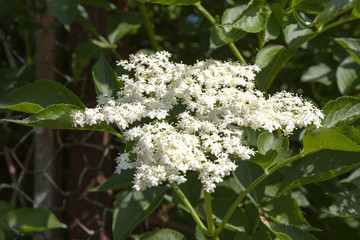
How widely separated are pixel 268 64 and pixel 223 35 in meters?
0.12

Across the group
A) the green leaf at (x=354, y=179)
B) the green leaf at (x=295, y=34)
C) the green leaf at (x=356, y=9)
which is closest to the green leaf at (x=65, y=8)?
the green leaf at (x=295, y=34)

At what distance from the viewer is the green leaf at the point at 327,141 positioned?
657 millimetres

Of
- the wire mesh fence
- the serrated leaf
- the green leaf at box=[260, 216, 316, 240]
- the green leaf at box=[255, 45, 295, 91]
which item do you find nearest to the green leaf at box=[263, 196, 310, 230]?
the green leaf at box=[260, 216, 316, 240]

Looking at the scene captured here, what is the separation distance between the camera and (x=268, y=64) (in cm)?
89

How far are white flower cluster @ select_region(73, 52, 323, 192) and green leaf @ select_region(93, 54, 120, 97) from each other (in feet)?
A: 0.14

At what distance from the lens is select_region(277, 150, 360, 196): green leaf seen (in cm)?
79

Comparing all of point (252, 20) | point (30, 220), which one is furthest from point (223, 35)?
point (30, 220)

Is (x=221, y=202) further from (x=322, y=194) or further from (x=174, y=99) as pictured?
(x=322, y=194)

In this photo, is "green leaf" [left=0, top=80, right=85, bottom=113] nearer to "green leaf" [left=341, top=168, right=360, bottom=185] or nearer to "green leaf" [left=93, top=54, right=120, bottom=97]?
"green leaf" [left=93, top=54, right=120, bottom=97]

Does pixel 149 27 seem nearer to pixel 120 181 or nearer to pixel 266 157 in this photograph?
pixel 120 181

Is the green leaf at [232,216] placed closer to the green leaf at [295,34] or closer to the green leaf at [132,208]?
the green leaf at [132,208]

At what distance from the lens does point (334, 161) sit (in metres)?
0.81

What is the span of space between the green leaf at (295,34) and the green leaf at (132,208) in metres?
0.41

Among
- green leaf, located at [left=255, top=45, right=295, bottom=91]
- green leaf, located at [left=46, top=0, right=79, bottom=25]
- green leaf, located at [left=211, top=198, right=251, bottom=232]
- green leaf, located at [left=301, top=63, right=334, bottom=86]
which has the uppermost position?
green leaf, located at [left=46, top=0, right=79, bottom=25]
